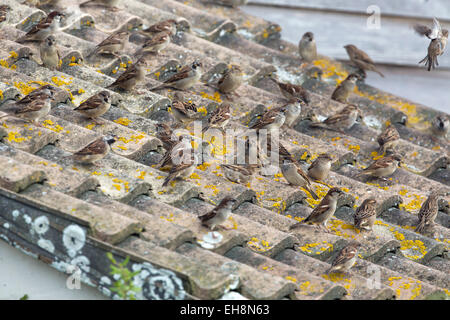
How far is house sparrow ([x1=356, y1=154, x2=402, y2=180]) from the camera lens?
274 inches

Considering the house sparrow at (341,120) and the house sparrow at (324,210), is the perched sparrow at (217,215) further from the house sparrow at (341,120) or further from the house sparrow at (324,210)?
the house sparrow at (341,120)

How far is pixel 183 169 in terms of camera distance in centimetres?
567

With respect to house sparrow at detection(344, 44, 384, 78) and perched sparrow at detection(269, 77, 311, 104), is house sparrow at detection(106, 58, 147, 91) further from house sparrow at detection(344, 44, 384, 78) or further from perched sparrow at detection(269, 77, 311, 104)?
house sparrow at detection(344, 44, 384, 78)

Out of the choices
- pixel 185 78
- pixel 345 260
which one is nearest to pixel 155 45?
pixel 185 78

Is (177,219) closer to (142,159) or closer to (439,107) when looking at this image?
(142,159)

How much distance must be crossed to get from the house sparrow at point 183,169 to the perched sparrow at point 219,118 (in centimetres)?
80

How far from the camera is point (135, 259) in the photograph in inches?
170

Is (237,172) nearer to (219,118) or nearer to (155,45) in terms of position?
(219,118)

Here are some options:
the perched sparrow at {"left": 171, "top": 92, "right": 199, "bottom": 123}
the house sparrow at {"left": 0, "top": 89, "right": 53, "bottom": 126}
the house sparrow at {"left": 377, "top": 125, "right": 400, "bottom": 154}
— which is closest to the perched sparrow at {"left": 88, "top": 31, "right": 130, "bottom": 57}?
the perched sparrow at {"left": 171, "top": 92, "right": 199, "bottom": 123}

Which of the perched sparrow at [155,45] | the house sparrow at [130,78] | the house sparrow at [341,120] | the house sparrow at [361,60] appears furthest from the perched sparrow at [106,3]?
the house sparrow at [361,60]

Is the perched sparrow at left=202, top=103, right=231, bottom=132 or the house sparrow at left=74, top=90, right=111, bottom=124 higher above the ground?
the house sparrow at left=74, top=90, right=111, bottom=124

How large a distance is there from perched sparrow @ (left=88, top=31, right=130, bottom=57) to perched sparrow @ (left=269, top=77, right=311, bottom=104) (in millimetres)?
1698

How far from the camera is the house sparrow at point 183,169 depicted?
554 centimetres

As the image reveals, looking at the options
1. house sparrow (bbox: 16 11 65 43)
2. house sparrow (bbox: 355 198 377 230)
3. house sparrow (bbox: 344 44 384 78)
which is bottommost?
house sparrow (bbox: 344 44 384 78)
